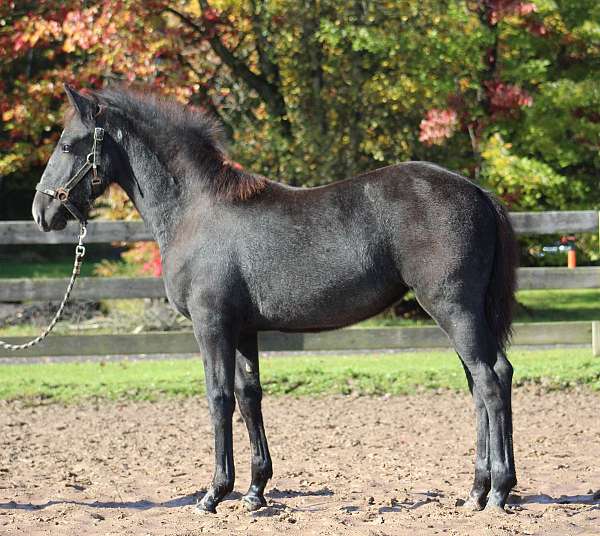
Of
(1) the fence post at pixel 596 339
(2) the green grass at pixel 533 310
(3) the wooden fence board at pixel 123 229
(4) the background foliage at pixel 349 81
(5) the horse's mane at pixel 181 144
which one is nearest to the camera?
(5) the horse's mane at pixel 181 144

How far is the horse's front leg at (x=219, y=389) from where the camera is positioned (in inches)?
190

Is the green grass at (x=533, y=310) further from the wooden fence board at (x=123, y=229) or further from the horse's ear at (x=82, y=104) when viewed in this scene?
the horse's ear at (x=82, y=104)

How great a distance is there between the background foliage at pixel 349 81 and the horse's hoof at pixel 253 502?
23.6 ft

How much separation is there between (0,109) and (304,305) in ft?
27.6

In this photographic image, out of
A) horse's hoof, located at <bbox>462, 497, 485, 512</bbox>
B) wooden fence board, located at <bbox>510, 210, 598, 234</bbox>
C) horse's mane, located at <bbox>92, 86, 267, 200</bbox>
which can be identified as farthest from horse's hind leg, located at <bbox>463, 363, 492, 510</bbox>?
wooden fence board, located at <bbox>510, 210, 598, 234</bbox>

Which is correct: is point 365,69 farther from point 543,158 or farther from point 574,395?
point 574,395

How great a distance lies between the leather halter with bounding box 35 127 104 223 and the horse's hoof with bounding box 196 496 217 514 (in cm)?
169

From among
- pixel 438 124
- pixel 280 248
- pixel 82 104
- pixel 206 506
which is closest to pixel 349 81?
pixel 438 124

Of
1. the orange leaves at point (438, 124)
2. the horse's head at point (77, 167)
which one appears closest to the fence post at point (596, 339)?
the orange leaves at point (438, 124)

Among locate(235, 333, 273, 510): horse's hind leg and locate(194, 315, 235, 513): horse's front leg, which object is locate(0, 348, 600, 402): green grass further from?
locate(194, 315, 235, 513): horse's front leg

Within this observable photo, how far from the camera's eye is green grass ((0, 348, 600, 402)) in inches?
340

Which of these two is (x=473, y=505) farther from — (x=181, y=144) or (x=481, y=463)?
(x=181, y=144)

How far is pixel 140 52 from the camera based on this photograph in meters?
11.4

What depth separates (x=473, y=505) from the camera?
486 centimetres
